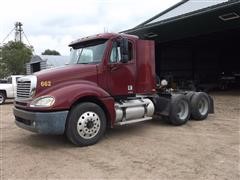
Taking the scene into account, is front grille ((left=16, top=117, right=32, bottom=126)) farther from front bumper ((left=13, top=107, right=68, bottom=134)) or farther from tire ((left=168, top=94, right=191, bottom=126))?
tire ((left=168, top=94, right=191, bottom=126))

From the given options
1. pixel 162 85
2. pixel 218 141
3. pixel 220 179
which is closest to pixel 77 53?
pixel 162 85

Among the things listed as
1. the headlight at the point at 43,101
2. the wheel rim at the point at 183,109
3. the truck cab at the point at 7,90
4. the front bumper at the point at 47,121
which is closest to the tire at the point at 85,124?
the front bumper at the point at 47,121

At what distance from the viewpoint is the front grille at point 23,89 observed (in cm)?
773

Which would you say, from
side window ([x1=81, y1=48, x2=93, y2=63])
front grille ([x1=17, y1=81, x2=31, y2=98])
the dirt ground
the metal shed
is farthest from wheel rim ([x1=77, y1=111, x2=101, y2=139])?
the metal shed

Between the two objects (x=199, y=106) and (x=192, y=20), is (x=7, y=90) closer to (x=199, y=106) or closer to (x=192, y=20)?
(x=192, y=20)

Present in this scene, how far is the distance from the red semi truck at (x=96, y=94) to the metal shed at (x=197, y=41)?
7.43m

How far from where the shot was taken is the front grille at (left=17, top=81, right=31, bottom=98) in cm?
773

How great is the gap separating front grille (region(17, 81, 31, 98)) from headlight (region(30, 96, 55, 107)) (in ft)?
1.19

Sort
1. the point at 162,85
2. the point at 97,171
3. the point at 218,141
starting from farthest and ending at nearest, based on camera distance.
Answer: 1. the point at 162,85
2. the point at 218,141
3. the point at 97,171

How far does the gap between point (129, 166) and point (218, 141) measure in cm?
278

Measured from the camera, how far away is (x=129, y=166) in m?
6.18

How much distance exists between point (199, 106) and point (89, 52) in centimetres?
431

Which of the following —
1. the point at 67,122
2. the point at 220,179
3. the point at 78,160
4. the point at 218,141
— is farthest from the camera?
the point at 218,141

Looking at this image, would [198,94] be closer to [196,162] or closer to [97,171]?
[196,162]
